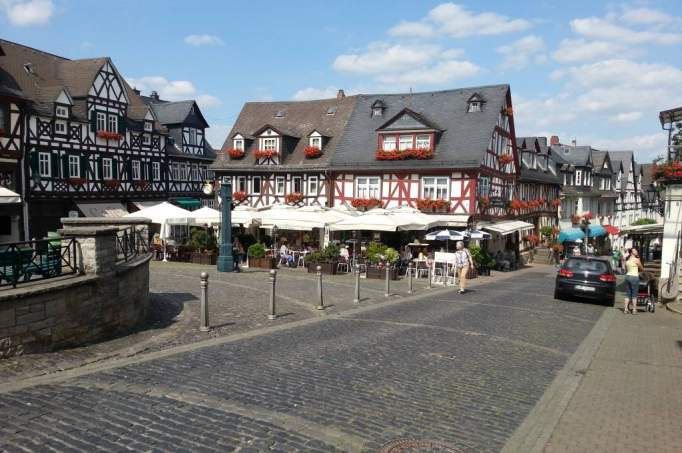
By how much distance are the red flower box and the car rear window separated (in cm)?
1565

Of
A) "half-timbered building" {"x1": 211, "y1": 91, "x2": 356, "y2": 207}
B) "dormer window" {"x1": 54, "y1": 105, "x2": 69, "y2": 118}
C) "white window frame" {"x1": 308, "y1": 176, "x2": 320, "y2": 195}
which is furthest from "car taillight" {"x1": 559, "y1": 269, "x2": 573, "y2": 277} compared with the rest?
"dormer window" {"x1": 54, "y1": 105, "x2": 69, "y2": 118}

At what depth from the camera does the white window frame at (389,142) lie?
108 feet

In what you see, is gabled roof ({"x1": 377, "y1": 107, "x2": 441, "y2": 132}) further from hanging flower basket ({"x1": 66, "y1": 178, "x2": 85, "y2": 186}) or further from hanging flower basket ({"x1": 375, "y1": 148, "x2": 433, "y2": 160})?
hanging flower basket ({"x1": 66, "y1": 178, "x2": 85, "y2": 186})

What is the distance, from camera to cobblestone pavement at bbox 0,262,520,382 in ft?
27.6

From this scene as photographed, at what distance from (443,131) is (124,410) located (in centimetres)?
2886

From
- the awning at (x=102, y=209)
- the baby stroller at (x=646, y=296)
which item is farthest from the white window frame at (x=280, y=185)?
the baby stroller at (x=646, y=296)

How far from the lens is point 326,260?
73.7 feet

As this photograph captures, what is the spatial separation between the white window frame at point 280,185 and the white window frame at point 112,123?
10728mm

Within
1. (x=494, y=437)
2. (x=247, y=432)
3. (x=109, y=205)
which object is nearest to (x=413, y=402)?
(x=494, y=437)

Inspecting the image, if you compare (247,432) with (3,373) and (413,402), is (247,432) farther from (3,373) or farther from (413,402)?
(3,373)

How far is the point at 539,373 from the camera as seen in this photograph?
8703 millimetres

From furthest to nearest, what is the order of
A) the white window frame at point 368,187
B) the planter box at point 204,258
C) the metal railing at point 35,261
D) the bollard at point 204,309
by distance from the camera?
1. the white window frame at point 368,187
2. the planter box at point 204,258
3. the bollard at point 204,309
4. the metal railing at point 35,261

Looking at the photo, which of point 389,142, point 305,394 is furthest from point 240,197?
point 305,394

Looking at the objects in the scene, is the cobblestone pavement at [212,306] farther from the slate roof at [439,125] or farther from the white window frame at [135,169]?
the white window frame at [135,169]
